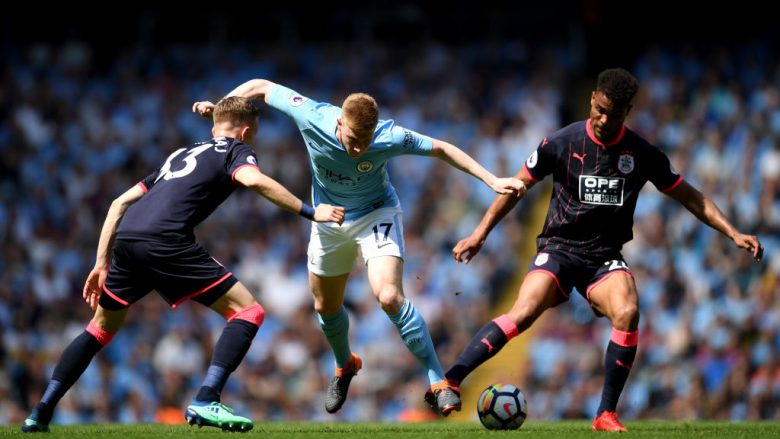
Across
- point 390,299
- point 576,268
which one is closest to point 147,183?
point 390,299

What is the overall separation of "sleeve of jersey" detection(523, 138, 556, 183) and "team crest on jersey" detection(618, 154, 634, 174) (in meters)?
0.45

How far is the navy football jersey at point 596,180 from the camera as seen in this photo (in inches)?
293

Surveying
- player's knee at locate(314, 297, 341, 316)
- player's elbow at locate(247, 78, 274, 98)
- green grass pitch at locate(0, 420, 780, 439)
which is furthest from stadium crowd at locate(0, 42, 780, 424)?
player's elbow at locate(247, 78, 274, 98)

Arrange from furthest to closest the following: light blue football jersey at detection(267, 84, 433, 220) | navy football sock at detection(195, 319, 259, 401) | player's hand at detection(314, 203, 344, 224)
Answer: light blue football jersey at detection(267, 84, 433, 220)
navy football sock at detection(195, 319, 259, 401)
player's hand at detection(314, 203, 344, 224)

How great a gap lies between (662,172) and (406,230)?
7.92 metres

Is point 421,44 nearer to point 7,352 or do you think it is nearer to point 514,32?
point 514,32

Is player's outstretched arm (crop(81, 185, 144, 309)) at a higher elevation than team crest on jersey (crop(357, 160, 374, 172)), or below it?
below

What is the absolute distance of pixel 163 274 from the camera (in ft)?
22.6

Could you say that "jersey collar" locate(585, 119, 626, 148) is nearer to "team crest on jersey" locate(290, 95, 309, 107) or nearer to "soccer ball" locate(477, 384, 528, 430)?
"soccer ball" locate(477, 384, 528, 430)

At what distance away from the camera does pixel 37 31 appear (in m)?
18.8

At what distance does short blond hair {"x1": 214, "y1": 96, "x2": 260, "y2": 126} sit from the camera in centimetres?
740

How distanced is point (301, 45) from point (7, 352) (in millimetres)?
7145

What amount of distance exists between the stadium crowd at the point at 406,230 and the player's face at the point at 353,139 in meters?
6.39

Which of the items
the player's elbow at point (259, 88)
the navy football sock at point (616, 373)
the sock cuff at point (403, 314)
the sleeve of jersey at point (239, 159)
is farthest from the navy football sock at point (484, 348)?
the player's elbow at point (259, 88)
